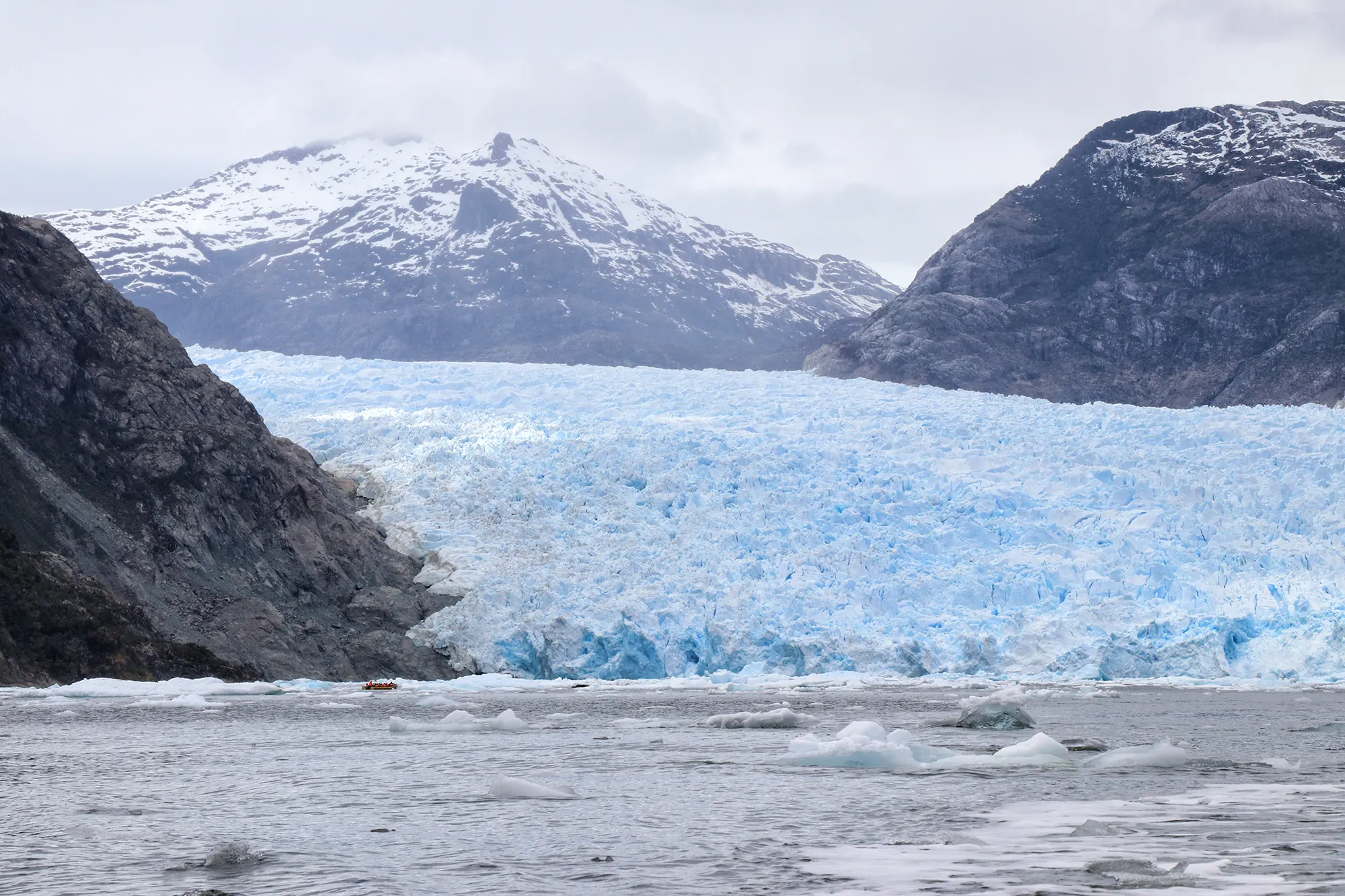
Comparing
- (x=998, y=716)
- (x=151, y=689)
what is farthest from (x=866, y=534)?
(x=151, y=689)

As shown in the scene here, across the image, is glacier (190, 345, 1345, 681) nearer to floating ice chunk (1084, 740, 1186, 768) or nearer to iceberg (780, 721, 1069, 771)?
iceberg (780, 721, 1069, 771)

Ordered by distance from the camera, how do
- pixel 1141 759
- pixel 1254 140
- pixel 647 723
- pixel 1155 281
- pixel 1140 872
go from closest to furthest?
pixel 1140 872
pixel 1141 759
pixel 647 723
pixel 1155 281
pixel 1254 140

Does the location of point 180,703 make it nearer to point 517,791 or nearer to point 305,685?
point 305,685

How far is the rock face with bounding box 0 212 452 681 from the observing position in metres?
26.5

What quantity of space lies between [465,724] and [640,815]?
8.55 meters

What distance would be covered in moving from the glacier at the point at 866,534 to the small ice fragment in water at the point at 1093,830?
65.4 ft

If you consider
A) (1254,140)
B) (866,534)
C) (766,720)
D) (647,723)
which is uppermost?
(1254,140)

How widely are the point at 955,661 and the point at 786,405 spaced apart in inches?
549

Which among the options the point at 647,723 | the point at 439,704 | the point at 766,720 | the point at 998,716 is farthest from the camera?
the point at 439,704

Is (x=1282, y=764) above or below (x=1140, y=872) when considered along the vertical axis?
below

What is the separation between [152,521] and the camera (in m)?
30.2

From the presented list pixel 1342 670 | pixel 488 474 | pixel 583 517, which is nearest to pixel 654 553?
pixel 583 517

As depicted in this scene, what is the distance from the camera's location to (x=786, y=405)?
135 ft

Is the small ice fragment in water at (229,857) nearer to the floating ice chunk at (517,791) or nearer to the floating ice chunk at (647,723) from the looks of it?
the floating ice chunk at (517,791)
